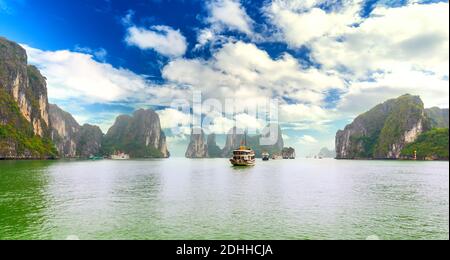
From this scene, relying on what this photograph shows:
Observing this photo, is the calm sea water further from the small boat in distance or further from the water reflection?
the small boat in distance

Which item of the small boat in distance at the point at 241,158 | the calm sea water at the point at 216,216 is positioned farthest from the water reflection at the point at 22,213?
the small boat in distance at the point at 241,158

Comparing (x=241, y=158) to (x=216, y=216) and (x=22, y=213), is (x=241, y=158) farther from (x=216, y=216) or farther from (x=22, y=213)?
(x=22, y=213)

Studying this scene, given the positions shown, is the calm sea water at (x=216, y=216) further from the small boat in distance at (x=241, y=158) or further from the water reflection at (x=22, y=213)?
the small boat in distance at (x=241, y=158)

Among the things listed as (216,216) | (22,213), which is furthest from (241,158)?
(22,213)

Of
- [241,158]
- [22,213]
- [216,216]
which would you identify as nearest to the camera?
[22,213]

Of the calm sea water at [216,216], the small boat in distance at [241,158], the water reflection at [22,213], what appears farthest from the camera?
the small boat in distance at [241,158]

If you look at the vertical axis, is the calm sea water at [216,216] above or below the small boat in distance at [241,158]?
below

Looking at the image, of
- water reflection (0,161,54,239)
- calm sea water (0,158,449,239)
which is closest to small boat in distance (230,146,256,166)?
calm sea water (0,158,449,239)

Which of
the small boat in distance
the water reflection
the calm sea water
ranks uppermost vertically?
the small boat in distance

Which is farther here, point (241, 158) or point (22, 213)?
point (241, 158)

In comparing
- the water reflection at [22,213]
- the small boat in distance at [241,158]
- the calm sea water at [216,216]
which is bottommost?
the calm sea water at [216,216]

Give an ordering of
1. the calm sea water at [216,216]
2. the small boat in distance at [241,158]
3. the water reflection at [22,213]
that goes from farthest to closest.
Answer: the small boat in distance at [241,158] < the calm sea water at [216,216] < the water reflection at [22,213]
